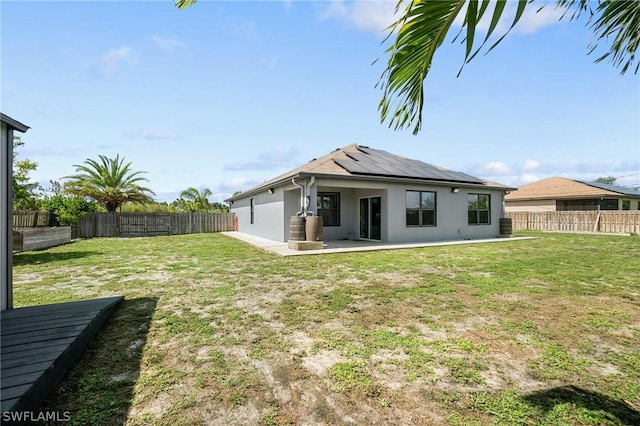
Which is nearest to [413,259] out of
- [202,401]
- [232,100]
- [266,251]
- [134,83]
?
[266,251]

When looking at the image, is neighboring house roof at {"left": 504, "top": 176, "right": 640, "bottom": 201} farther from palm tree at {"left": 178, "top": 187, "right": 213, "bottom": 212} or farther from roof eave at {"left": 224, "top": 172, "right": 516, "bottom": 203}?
palm tree at {"left": 178, "top": 187, "right": 213, "bottom": 212}

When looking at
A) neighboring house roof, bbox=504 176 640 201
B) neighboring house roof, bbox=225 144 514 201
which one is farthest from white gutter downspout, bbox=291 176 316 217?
neighboring house roof, bbox=504 176 640 201

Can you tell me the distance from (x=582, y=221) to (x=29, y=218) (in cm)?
3117

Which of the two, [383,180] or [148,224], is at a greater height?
[383,180]

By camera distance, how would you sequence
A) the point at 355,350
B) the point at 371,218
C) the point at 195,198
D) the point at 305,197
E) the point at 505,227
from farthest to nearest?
the point at 195,198 → the point at 505,227 → the point at 371,218 → the point at 305,197 → the point at 355,350

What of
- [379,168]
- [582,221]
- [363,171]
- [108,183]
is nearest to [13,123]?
[363,171]

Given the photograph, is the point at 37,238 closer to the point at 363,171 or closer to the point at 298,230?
the point at 298,230

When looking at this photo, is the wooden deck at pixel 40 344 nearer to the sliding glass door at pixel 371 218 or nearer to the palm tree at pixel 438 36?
the palm tree at pixel 438 36

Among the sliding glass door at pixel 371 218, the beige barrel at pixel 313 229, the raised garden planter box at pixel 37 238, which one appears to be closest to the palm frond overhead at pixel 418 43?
the beige barrel at pixel 313 229

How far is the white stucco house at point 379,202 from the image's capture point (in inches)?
471

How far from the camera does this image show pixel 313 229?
10.6 metres

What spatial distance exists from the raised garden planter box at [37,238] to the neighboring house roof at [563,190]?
27.3m

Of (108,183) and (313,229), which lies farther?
(108,183)

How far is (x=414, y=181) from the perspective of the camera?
41.6ft
